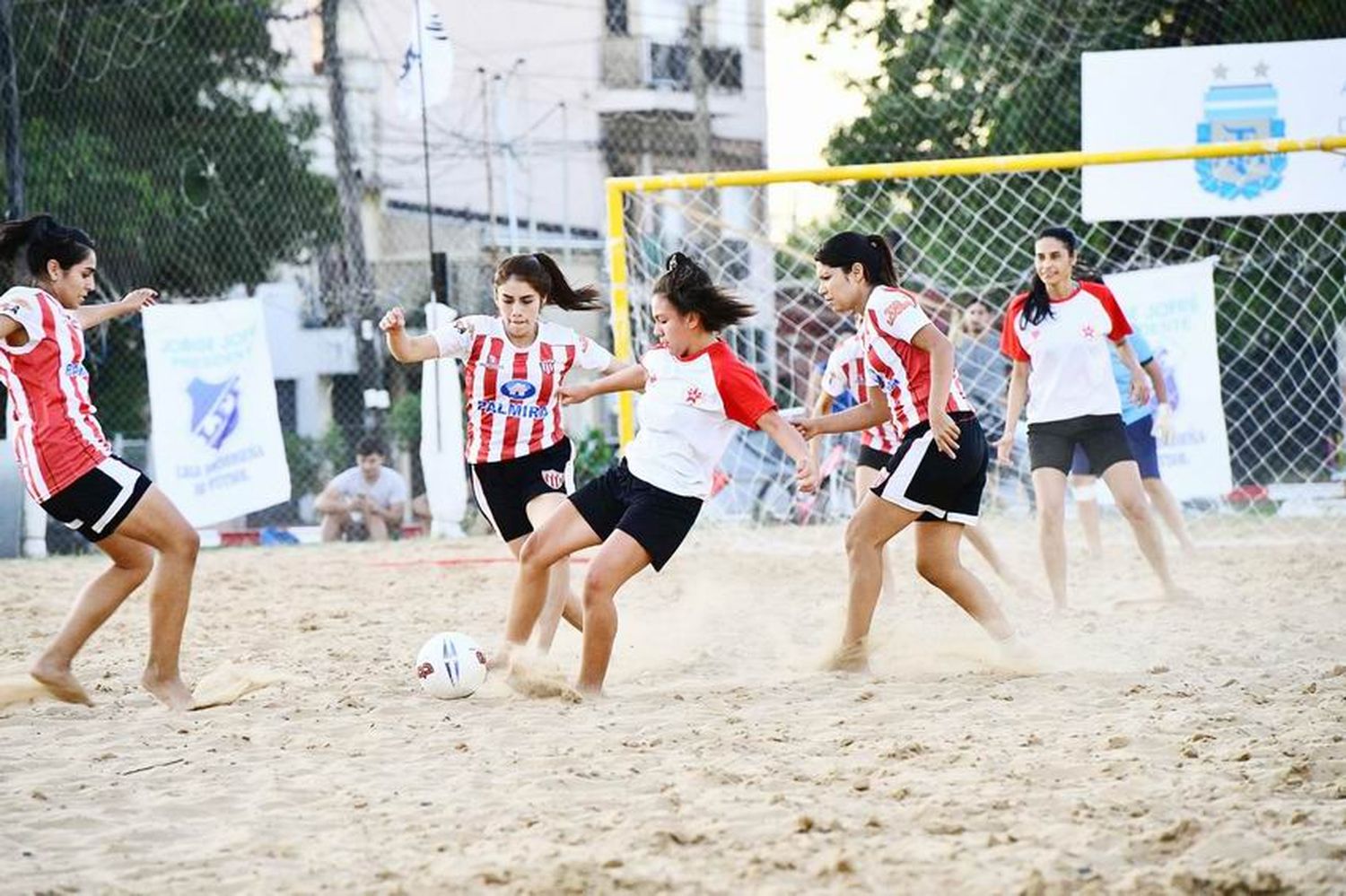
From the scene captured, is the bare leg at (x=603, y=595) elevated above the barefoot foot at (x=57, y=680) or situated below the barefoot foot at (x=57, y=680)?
above

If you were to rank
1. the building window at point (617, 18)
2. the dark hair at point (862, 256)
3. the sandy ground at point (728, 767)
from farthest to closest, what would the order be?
the building window at point (617, 18), the dark hair at point (862, 256), the sandy ground at point (728, 767)

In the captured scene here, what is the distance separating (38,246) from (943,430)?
3.00 meters

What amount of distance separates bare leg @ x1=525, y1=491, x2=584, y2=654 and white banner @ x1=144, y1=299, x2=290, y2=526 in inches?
280

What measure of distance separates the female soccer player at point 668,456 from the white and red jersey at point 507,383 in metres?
0.54

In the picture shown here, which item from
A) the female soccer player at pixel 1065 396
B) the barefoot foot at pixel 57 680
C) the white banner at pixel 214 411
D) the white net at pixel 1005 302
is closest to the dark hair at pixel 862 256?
the female soccer player at pixel 1065 396

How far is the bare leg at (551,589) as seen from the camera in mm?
6129

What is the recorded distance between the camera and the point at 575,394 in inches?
232

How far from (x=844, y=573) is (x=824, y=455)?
4.04m

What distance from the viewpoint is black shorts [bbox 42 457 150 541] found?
17.8ft

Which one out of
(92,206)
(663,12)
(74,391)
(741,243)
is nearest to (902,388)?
(74,391)

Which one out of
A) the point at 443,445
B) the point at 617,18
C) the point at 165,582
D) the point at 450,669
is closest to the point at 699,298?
the point at 450,669

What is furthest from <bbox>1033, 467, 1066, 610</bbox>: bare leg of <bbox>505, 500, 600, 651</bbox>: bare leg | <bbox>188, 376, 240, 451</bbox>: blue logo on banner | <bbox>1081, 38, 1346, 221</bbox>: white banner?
<bbox>188, 376, 240, 451</bbox>: blue logo on banner

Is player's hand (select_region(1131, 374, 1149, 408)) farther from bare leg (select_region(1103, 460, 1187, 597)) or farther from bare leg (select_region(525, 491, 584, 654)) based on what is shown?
bare leg (select_region(525, 491, 584, 654))

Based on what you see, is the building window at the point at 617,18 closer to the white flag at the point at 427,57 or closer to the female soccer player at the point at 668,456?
the white flag at the point at 427,57
